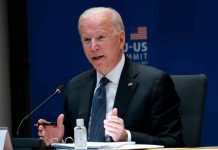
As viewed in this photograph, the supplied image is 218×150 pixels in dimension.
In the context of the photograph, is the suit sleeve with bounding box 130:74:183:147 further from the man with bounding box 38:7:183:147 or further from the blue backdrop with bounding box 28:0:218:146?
the blue backdrop with bounding box 28:0:218:146

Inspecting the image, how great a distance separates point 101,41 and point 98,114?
1.32 ft

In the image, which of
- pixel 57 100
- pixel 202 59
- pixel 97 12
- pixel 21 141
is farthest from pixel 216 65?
pixel 21 141

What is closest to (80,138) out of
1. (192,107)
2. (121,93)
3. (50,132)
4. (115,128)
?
(115,128)

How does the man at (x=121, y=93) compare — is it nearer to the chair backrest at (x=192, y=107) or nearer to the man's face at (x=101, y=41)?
the man's face at (x=101, y=41)

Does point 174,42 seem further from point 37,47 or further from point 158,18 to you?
point 37,47

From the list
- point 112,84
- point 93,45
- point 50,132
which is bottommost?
point 50,132

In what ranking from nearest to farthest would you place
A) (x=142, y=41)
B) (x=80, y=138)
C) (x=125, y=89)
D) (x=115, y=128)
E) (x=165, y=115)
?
(x=80, y=138)
(x=115, y=128)
(x=165, y=115)
(x=125, y=89)
(x=142, y=41)

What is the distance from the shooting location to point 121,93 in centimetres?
312

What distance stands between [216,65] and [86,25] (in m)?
1.80

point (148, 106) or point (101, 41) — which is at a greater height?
point (101, 41)

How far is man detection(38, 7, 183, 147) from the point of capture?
3.02m

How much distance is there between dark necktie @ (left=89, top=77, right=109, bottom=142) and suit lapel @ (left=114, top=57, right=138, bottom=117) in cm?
8

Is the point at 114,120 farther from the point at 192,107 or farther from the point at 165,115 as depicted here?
the point at 192,107

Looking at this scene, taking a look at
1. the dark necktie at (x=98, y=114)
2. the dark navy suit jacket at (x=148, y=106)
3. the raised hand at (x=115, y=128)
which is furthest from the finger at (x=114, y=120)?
the dark necktie at (x=98, y=114)
